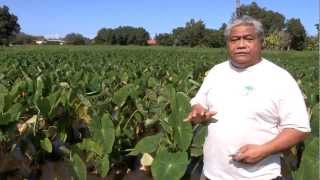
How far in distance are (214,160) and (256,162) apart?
257mm

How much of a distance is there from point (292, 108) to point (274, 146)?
198 mm

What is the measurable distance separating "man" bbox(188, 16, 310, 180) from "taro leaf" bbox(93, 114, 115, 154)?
1.68m

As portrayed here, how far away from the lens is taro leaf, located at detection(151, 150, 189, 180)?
150 inches

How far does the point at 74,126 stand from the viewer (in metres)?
5.42

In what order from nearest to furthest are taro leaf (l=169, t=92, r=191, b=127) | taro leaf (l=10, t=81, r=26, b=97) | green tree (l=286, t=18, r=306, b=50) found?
taro leaf (l=169, t=92, r=191, b=127), taro leaf (l=10, t=81, r=26, b=97), green tree (l=286, t=18, r=306, b=50)

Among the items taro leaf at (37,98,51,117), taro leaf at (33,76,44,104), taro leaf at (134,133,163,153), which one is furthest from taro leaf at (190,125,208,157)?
taro leaf at (33,76,44,104)

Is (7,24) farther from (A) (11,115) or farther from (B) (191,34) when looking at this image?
(A) (11,115)

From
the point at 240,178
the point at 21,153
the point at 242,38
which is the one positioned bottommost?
the point at 21,153

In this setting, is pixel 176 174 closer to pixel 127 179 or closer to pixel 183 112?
pixel 183 112

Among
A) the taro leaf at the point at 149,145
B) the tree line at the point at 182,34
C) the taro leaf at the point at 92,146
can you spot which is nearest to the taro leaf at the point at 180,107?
the taro leaf at the point at 149,145

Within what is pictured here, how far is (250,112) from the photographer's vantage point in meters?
2.88

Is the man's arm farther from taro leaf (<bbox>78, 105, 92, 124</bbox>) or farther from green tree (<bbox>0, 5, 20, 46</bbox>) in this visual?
green tree (<bbox>0, 5, 20, 46</bbox>)

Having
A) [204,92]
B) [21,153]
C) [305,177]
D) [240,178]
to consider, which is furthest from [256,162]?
[21,153]

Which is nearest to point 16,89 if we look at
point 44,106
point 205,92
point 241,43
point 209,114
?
point 44,106
